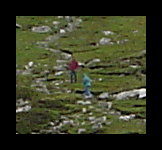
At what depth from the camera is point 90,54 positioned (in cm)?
1565

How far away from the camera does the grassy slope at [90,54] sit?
556 inches

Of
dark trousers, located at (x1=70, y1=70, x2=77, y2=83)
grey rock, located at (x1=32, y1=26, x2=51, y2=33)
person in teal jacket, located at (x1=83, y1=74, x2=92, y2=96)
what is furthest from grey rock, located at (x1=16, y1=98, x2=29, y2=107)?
grey rock, located at (x1=32, y1=26, x2=51, y2=33)

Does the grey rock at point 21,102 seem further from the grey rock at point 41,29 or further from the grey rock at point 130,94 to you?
the grey rock at point 41,29

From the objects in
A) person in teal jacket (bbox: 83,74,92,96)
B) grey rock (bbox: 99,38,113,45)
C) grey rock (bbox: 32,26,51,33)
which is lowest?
person in teal jacket (bbox: 83,74,92,96)

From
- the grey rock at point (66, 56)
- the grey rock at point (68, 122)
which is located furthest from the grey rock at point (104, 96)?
the grey rock at point (66, 56)

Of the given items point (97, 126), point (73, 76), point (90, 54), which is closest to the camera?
point (97, 126)

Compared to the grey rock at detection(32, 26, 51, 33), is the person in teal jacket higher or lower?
lower

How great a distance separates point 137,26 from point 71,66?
2.00 metres

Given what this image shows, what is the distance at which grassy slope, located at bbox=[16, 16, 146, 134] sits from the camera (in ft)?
46.3

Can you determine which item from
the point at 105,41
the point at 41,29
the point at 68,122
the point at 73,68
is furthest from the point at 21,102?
the point at 105,41

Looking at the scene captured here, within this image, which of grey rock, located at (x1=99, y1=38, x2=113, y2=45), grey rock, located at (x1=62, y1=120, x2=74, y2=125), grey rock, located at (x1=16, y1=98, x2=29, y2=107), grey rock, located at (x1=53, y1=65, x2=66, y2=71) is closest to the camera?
grey rock, located at (x1=62, y1=120, x2=74, y2=125)

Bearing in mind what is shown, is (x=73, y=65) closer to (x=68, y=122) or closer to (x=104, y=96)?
(x=104, y=96)

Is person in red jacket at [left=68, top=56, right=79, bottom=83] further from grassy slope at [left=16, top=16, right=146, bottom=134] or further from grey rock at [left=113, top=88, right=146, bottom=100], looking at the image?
grey rock at [left=113, top=88, right=146, bottom=100]
